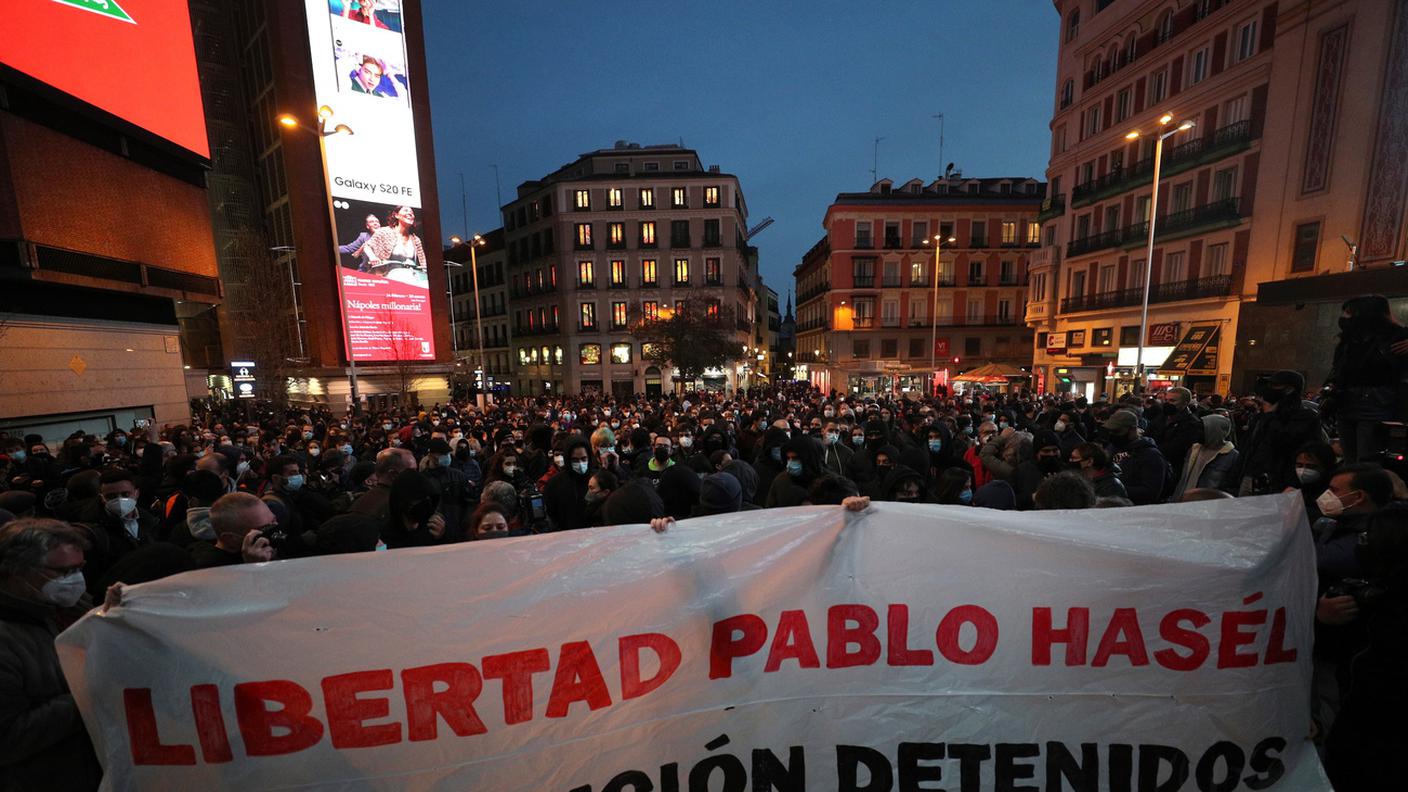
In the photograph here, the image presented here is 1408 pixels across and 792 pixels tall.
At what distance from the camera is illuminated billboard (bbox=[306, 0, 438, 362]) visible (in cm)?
2420

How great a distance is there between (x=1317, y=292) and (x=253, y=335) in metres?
37.1

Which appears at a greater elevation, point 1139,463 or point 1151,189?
point 1151,189

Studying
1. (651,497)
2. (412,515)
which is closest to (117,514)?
(412,515)

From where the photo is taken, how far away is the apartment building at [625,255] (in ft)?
124

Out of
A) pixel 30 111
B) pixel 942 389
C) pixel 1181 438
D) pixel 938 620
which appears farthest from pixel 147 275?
pixel 942 389

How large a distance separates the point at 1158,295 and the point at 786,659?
28.2 metres

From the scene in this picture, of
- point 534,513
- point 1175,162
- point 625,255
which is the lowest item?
point 534,513

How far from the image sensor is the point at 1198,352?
19.9m

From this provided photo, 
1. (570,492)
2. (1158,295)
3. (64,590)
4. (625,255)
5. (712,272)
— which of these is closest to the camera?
(64,590)

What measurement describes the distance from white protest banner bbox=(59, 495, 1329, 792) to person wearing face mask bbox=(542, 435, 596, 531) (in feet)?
9.66

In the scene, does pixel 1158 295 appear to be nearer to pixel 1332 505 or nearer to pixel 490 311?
pixel 1332 505

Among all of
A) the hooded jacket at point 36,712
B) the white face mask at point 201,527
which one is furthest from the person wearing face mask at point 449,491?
the hooded jacket at point 36,712

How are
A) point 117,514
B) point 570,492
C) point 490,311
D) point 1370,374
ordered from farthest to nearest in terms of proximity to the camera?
point 490,311, point 570,492, point 1370,374, point 117,514

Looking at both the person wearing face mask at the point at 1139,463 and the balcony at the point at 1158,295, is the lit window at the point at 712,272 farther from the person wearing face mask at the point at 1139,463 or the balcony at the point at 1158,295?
the person wearing face mask at the point at 1139,463
